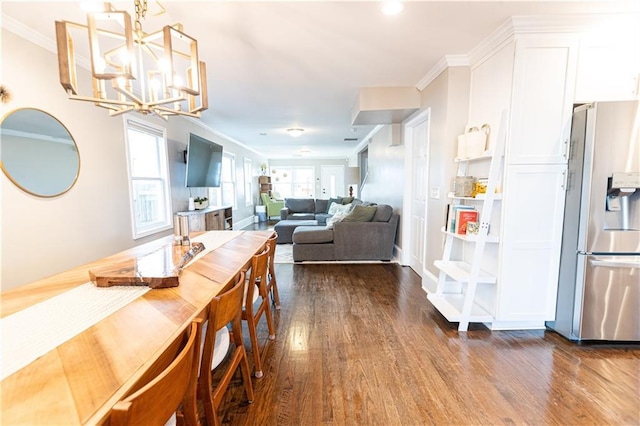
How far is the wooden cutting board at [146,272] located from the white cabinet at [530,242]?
2434mm

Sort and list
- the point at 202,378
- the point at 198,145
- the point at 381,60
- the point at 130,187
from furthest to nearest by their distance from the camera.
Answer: the point at 198,145, the point at 130,187, the point at 381,60, the point at 202,378

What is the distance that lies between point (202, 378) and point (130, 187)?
3.01 m

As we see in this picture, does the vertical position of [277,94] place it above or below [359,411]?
above

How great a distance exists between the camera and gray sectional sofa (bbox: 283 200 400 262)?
4.34 metres

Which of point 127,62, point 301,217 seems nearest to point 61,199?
point 127,62

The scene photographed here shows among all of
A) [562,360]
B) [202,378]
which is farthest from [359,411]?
[562,360]

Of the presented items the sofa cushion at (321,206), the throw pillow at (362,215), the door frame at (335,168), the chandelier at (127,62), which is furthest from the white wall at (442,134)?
the door frame at (335,168)

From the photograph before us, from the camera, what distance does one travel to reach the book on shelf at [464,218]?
2.46m

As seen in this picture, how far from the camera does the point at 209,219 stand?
4.85m

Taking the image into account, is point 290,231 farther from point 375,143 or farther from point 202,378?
point 202,378

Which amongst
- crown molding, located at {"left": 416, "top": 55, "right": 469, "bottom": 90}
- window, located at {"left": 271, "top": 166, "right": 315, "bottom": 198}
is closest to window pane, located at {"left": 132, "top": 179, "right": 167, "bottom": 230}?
crown molding, located at {"left": 416, "top": 55, "right": 469, "bottom": 90}

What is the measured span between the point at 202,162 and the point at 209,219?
3.28 feet

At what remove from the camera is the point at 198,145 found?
440 centimetres

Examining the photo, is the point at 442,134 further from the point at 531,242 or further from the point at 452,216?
the point at 531,242
